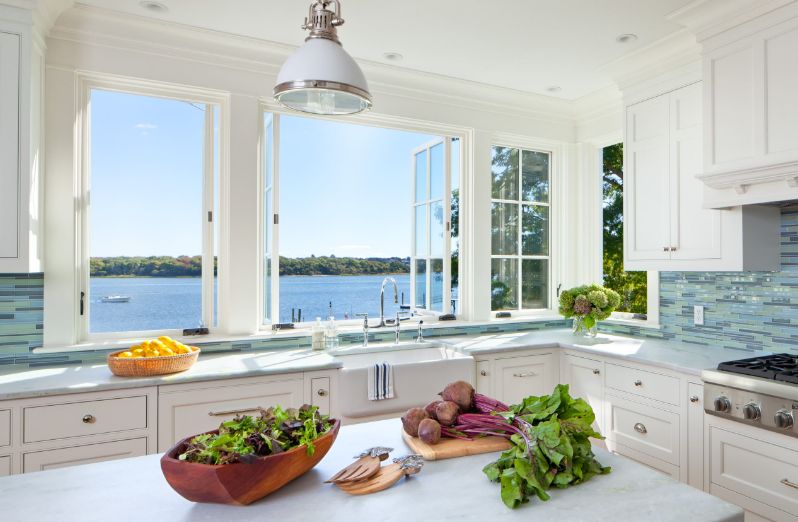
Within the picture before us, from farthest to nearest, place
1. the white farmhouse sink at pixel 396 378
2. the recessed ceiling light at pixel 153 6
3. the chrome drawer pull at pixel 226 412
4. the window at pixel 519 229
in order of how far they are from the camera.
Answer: the window at pixel 519 229 → the white farmhouse sink at pixel 396 378 → the recessed ceiling light at pixel 153 6 → the chrome drawer pull at pixel 226 412

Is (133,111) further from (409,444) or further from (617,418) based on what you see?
(617,418)

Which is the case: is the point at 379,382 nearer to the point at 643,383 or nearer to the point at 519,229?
the point at 643,383

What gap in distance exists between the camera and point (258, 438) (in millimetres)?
1054

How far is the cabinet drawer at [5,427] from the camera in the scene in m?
1.99

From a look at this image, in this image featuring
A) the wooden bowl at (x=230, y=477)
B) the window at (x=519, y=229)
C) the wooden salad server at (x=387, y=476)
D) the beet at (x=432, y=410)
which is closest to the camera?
the wooden bowl at (x=230, y=477)

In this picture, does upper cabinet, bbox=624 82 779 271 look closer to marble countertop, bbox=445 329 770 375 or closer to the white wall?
marble countertop, bbox=445 329 770 375

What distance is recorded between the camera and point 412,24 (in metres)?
2.67

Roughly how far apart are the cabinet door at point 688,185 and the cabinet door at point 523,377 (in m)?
1.02

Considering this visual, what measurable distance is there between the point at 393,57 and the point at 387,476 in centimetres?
263

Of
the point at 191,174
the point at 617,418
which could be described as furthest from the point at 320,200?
the point at 617,418

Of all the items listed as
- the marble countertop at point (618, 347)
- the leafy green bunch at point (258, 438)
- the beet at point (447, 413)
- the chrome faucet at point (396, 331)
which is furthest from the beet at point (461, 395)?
the chrome faucet at point (396, 331)

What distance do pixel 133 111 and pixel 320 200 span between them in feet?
5.82

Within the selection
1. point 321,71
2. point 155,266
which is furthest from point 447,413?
point 155,266

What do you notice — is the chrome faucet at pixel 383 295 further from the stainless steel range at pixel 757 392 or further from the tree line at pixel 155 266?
the stainless steel range at pixel 757 392
